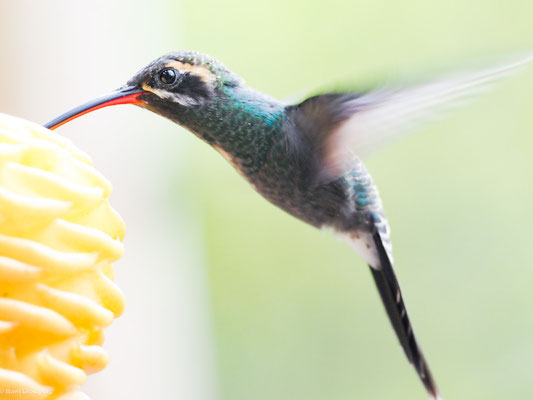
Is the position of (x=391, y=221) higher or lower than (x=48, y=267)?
higher

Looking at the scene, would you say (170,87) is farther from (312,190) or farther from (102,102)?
(312,190)

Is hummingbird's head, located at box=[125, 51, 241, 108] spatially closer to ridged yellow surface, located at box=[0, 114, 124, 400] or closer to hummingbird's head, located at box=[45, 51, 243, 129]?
hummingbird's head, located at box=[45, 51, 243, 129]

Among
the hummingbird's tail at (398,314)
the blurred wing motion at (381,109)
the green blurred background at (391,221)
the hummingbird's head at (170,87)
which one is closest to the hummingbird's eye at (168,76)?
the hummingbird's head at (170,87)

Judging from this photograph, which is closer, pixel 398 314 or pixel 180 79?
pixel 180 79

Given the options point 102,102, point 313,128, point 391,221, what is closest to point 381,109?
point 313,128

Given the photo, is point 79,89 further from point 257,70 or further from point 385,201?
point 385,201

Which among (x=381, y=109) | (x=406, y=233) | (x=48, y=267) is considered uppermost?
(x=406, y=233)
